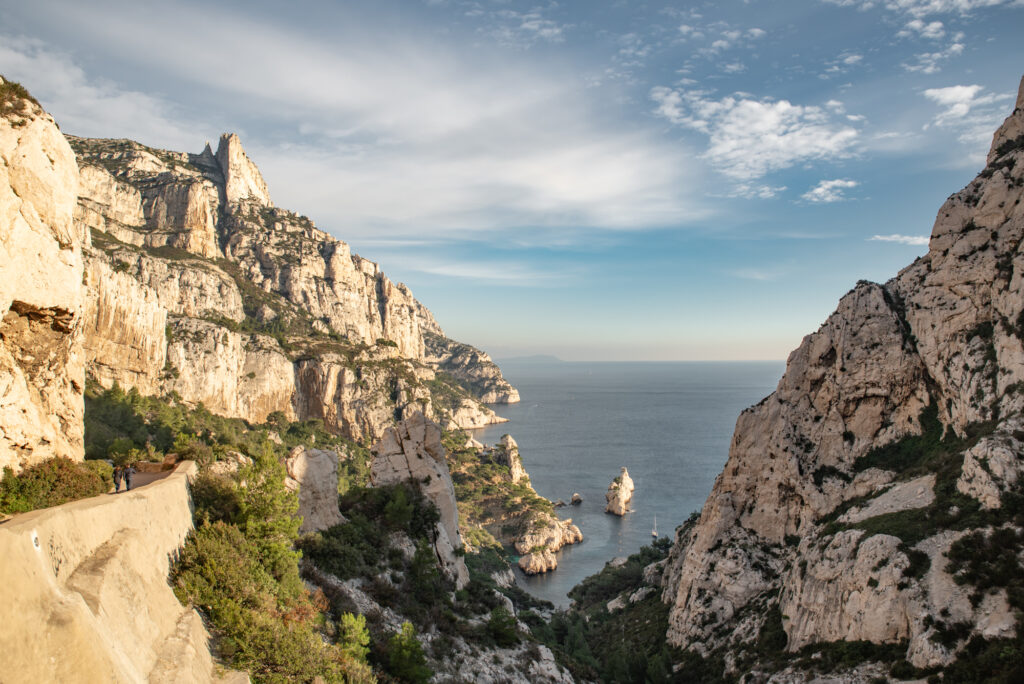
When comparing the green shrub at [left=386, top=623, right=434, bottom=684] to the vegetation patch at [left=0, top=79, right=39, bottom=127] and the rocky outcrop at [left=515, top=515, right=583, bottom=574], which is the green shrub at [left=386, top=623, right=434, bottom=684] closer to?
the vegetation patch at [left=0, top=79, right=39, bottom=127]

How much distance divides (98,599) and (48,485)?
590 centimetres

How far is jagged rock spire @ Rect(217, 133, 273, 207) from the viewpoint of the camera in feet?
389

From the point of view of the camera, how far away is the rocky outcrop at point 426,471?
1098 inches

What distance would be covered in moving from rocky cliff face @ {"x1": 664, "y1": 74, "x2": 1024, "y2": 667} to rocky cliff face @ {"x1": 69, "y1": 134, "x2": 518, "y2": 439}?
138 feet

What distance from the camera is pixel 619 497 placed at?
79.4 m

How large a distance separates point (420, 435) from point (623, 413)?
14988cm

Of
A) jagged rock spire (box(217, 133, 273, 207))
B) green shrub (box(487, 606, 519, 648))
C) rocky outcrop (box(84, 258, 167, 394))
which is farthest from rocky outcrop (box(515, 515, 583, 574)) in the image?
jagged rock spire (box(217, 133, 273, 207))

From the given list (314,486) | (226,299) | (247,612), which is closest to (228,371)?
(226,299)

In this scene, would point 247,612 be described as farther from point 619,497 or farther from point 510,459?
point 619,497

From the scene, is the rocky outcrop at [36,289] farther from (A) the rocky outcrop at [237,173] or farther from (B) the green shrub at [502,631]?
(A) the rocky outcrop at [237,173]

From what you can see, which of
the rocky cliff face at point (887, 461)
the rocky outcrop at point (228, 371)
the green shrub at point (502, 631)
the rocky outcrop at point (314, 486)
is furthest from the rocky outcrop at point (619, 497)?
the rocky outcrop at point (314, 486)

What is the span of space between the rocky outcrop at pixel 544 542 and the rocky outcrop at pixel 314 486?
141 ft

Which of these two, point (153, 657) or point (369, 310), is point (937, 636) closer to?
point (153, 657)

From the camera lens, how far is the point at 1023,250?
20797 millimetres
